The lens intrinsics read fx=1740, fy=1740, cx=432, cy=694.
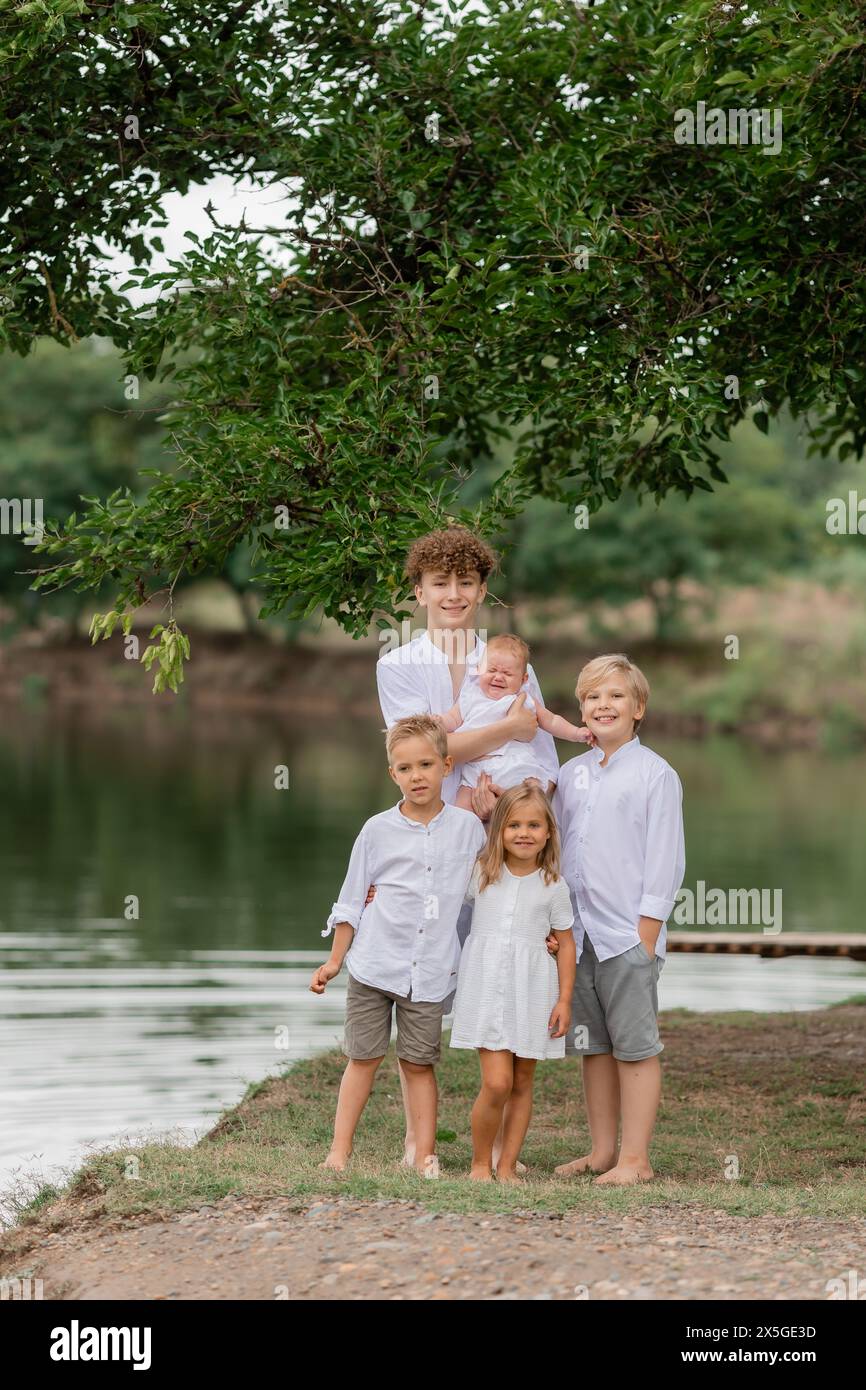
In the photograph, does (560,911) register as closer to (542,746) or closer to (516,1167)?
(542,746)

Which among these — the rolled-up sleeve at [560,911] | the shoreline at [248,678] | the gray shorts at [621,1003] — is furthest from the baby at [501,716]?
the shoreline at [248,678]

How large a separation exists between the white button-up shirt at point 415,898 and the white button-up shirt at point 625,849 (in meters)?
0.49

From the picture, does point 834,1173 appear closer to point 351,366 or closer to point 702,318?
point 702,318

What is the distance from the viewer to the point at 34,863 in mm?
21188

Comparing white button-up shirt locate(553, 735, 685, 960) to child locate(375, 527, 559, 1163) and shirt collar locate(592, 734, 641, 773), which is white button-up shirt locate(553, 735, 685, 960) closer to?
shirt collar locate(592, 734, 641, 773)

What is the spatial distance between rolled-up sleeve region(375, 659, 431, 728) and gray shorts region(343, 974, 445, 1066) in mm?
1078

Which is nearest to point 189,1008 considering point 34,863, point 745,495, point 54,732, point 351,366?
point 351,366

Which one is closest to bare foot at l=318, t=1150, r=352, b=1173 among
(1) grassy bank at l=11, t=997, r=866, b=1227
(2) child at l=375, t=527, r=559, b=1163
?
(1) grassy bank at l=11, t=997, r=866, b=1227

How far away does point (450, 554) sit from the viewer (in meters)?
6.89

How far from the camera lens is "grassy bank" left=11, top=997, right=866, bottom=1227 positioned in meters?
6.25

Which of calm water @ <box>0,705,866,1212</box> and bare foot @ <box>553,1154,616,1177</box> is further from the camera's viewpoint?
calm water @ <box>0,705,866,1212</box>

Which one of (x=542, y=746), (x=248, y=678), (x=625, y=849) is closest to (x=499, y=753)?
(x=542, y=746)

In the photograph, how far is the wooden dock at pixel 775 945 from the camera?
10.8 metres

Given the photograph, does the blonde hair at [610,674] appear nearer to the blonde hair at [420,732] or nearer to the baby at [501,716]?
the baby at [501,716]
